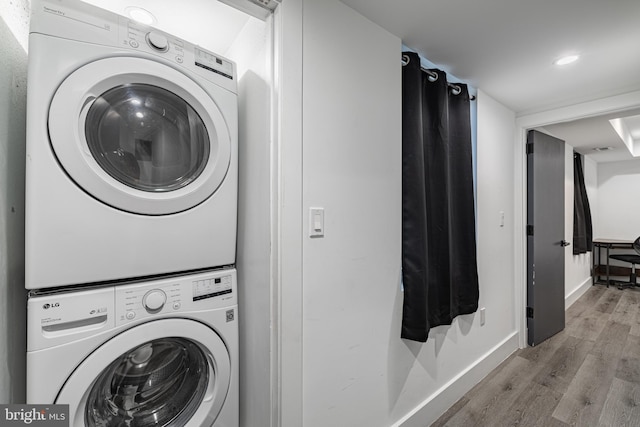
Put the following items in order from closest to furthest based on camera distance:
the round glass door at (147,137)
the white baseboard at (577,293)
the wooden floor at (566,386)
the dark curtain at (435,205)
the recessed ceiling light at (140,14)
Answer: the round glass door at (147,137)
the recessed ceiling light at (140,14)
the dark curtain at (435,205)
the wooden floor at (566,386)
the white baseboard at (577,293)

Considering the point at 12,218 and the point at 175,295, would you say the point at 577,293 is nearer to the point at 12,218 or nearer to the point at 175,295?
the point at 175,295

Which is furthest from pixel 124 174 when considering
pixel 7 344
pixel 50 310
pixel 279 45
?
pixel 279 45

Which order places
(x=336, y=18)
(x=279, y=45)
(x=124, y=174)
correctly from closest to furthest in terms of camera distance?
(x=124, y=174), (x=279, y=45), (x=336, y=18)

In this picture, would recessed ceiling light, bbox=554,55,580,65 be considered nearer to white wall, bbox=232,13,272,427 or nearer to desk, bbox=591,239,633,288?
white wall, bbox=232,13,272,427

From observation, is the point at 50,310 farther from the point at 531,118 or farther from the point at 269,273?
the point at 531,118

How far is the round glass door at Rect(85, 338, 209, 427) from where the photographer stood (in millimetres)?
947

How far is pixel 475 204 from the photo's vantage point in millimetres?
2164

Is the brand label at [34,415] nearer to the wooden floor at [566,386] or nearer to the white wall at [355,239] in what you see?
the white wall at [355,239]

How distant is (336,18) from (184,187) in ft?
3.25

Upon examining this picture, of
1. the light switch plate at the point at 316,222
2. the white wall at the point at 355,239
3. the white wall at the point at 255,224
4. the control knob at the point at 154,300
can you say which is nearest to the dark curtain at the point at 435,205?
the white wall at the point at 355,239

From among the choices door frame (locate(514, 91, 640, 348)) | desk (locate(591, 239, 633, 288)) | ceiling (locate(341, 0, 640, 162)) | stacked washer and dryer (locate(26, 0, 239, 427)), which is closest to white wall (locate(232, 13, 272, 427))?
stacked washer and dryer (locate(26, 0, 239, 427))

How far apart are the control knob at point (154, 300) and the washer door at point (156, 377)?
46mm

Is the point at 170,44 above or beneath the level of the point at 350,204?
above

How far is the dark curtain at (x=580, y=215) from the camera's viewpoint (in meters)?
4.31
